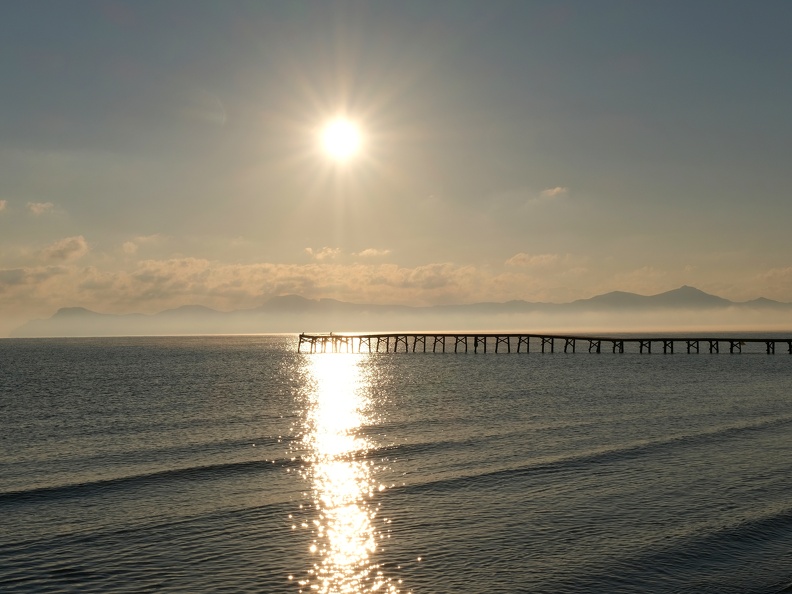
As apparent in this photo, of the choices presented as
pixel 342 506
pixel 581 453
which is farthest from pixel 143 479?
pixel 581 453

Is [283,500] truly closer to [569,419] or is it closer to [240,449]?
[240,449]

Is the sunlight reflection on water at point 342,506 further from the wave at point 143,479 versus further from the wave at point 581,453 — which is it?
the wave at point 581,453

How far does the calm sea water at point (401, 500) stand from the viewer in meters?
15.6

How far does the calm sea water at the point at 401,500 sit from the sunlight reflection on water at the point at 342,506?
9 cm

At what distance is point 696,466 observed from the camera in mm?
26594

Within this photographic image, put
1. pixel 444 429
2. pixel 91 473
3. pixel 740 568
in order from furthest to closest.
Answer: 1. pixel 444 429
2. pixel 91 473
3. pixel 740 568

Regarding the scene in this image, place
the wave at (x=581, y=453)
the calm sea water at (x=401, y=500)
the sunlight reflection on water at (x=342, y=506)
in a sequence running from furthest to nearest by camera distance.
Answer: the wave at (x=581, y=453) < the calm sea water at (x=401, y=500) < the sunlight reflection on water at (x=342, y=506)

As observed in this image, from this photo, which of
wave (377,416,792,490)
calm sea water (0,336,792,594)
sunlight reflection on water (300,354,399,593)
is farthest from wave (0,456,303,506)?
wave (377,416,792,490)

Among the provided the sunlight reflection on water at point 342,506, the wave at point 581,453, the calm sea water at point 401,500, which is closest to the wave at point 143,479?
the calm sea water at point 401,500

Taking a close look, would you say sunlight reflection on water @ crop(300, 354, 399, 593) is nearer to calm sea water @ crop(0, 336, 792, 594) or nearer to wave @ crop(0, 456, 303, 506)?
calm sea water @ crop(0, 336, 792, 594)

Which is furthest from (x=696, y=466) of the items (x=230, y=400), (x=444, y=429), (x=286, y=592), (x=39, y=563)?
(x=230, y=400)

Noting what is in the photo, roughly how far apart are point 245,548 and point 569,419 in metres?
27.0

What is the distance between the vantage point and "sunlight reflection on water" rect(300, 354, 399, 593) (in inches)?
604

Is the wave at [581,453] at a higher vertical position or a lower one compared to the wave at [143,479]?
higher
